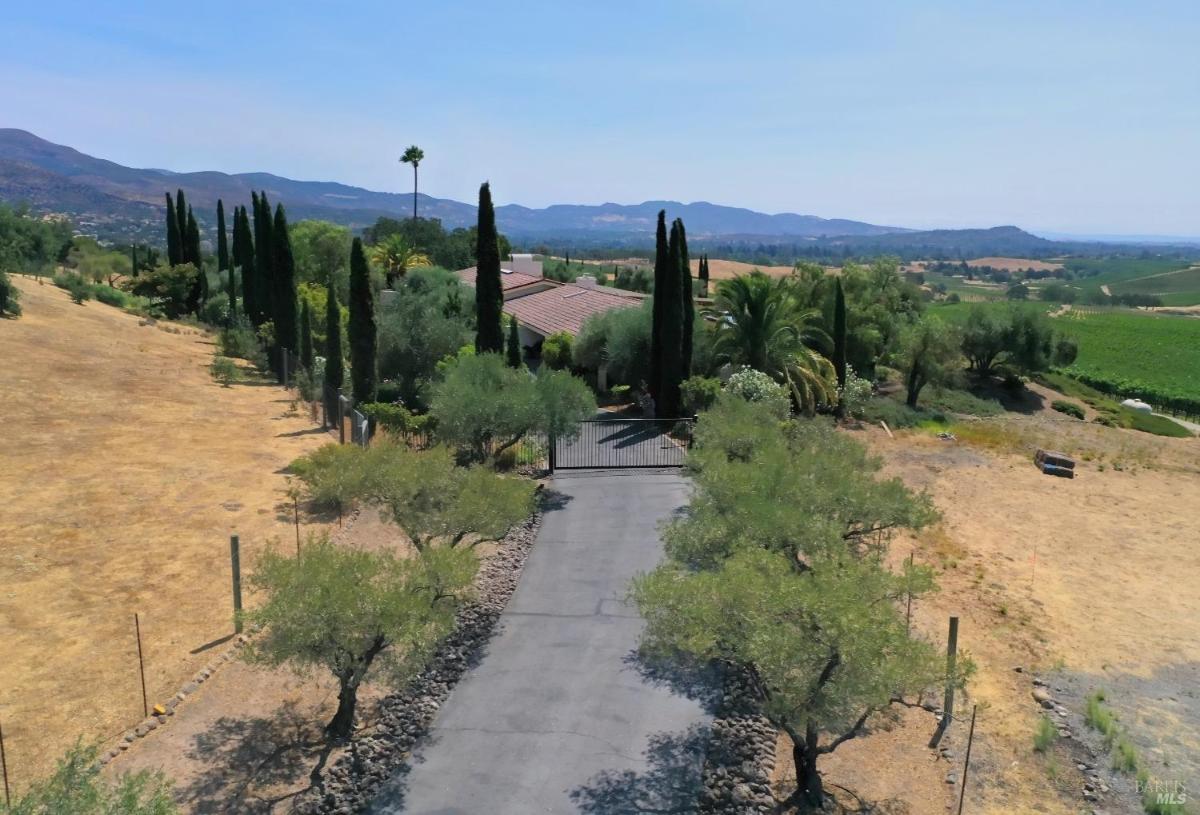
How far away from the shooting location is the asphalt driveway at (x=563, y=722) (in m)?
8.69

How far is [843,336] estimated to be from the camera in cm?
3312

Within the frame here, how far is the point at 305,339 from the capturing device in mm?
30750

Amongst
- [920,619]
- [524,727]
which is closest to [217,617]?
[524,727]

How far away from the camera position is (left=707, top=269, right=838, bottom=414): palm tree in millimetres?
27656

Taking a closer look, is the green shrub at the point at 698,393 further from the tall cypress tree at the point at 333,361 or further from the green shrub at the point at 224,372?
the green shrub at the point at 224,372

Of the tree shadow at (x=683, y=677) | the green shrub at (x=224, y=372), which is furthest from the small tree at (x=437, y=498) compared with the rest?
the green shrub at (x=224, y=372)

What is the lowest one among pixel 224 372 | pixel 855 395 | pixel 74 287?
pixel 224 372

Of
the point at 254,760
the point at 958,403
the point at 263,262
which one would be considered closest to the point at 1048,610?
the point at 254,760

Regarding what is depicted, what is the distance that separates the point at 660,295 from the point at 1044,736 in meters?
17.9

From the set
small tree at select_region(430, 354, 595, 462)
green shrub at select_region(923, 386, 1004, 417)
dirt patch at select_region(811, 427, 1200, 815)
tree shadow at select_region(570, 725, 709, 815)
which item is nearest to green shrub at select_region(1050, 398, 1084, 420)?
green shrub at select_region(923, 386, 1004, 417)

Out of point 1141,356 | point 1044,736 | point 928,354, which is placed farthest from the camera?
point 1141,356

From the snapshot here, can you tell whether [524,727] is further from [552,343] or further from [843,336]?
[843,336]

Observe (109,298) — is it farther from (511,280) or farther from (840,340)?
(840,340)

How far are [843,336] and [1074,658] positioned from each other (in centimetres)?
2114
